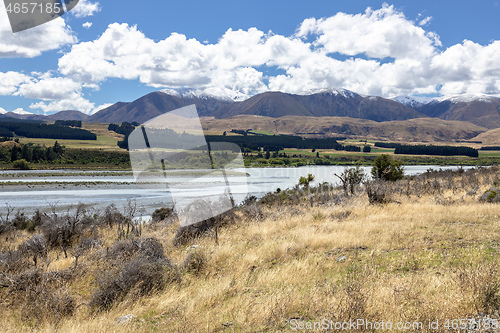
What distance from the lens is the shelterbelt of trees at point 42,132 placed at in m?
181

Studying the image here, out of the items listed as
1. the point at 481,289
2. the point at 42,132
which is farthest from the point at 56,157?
the point at 481,289

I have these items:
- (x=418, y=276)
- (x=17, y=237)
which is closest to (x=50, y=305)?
(x=418, y=276)

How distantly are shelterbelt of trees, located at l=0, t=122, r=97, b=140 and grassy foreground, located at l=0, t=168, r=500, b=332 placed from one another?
199 meters

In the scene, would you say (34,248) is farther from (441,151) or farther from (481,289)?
(441,151)

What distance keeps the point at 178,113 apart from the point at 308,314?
4005 millimetres

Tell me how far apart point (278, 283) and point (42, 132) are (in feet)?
728

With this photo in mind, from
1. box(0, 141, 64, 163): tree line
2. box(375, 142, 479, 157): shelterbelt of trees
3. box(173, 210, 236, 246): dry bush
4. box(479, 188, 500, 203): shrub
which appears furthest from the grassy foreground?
box(375, 142, 479, 157): shelterbelt of trees

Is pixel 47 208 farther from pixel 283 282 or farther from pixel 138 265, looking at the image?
pixel 283 282

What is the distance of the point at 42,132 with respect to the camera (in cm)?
18562

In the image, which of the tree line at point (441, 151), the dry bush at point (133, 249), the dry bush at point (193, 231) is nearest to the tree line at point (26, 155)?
the dry bush at point (193, 231)

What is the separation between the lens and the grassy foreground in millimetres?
4422

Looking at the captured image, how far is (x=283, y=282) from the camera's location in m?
6.04

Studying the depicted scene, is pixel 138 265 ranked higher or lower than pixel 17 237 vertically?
higher

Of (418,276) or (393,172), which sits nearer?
(418,276)
